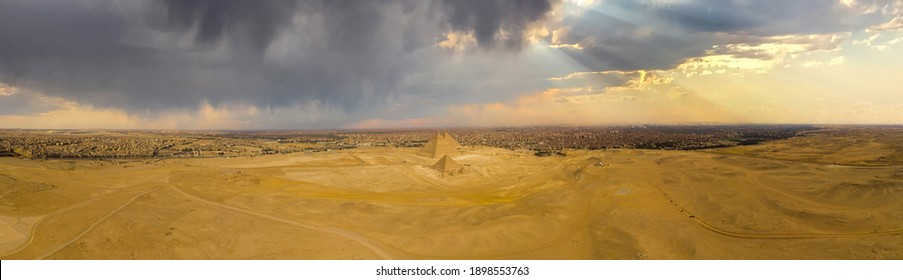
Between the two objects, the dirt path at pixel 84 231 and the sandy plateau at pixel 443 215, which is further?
the sandy plateau at pixel 443 215

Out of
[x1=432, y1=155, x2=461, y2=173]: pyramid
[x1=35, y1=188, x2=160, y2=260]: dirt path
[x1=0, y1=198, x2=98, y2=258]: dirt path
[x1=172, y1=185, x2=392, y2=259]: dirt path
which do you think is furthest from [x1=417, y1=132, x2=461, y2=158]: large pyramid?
[x1=0, y1=198, x2=98, y2=258]: dirt path

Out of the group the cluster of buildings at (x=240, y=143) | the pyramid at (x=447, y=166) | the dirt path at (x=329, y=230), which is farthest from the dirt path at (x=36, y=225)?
the pyramid at (x=447, y=166)

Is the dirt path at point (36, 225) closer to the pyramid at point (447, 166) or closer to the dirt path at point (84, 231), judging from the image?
the dirt path at point (84, 231)

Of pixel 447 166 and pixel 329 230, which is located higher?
pixel 447 166

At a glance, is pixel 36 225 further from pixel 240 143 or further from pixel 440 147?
pixel 240 143

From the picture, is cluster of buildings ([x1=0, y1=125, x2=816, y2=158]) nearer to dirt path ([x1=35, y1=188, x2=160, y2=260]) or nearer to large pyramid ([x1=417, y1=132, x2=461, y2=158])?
large pyramid ([x1=417, y1=132, x2=461, y2=158])

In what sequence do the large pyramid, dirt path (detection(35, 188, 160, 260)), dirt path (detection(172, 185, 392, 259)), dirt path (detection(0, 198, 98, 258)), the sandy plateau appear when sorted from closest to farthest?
dirt path (detection(35, 188, 160, 260))
dirt path (detection(0, 198, 98, 258))
the sandy plateau
dirt path (detection(172, 185, 392, 259))
the large pyramid

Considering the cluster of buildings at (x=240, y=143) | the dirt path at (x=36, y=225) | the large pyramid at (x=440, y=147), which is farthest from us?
the large pyramid at (x=440, y=147)

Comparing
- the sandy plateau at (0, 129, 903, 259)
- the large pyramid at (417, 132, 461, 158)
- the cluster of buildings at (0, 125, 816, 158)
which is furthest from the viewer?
the large pyramid at (417, 132, 461, 158)

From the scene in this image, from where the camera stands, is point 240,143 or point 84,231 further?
point 240,143

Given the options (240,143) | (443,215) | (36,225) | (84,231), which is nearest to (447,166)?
(443,215)
